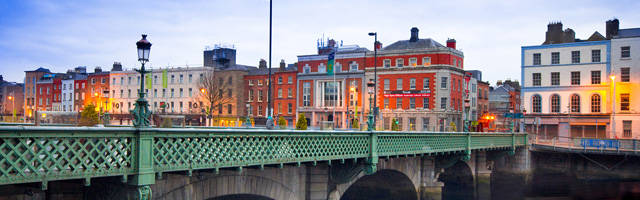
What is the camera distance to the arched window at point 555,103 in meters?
61.3

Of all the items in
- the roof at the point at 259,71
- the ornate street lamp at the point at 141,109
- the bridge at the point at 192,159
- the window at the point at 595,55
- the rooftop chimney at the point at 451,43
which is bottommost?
the bridge at the point at 192,159

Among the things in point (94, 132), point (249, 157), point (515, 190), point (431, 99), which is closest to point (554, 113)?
point (431, 99)

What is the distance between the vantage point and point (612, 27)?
60250mm

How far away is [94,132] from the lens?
10938 millimetres

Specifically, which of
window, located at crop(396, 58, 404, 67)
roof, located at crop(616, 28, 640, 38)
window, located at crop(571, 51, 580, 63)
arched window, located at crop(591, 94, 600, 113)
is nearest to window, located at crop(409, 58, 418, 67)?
window, located at crop(396, 58, 404, 67)

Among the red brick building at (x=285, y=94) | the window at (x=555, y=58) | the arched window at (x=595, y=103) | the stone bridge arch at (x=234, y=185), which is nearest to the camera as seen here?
the stone bridge arch at (x=234, y=185)

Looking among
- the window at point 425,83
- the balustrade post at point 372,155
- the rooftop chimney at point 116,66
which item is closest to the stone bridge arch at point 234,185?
the balustrade post at point 372,155

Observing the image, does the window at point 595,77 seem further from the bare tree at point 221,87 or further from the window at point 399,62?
the bare tree at point 221,87

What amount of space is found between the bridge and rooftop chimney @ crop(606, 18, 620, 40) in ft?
134

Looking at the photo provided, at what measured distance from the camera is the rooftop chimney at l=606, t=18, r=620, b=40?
2357 inches

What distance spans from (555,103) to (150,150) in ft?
188

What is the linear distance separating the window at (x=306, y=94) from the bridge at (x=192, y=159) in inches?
2070

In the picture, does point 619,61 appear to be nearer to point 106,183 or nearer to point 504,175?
point 504,175

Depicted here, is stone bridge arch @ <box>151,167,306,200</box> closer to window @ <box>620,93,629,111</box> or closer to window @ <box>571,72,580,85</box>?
window @ <box>620,93,629,111</box>
